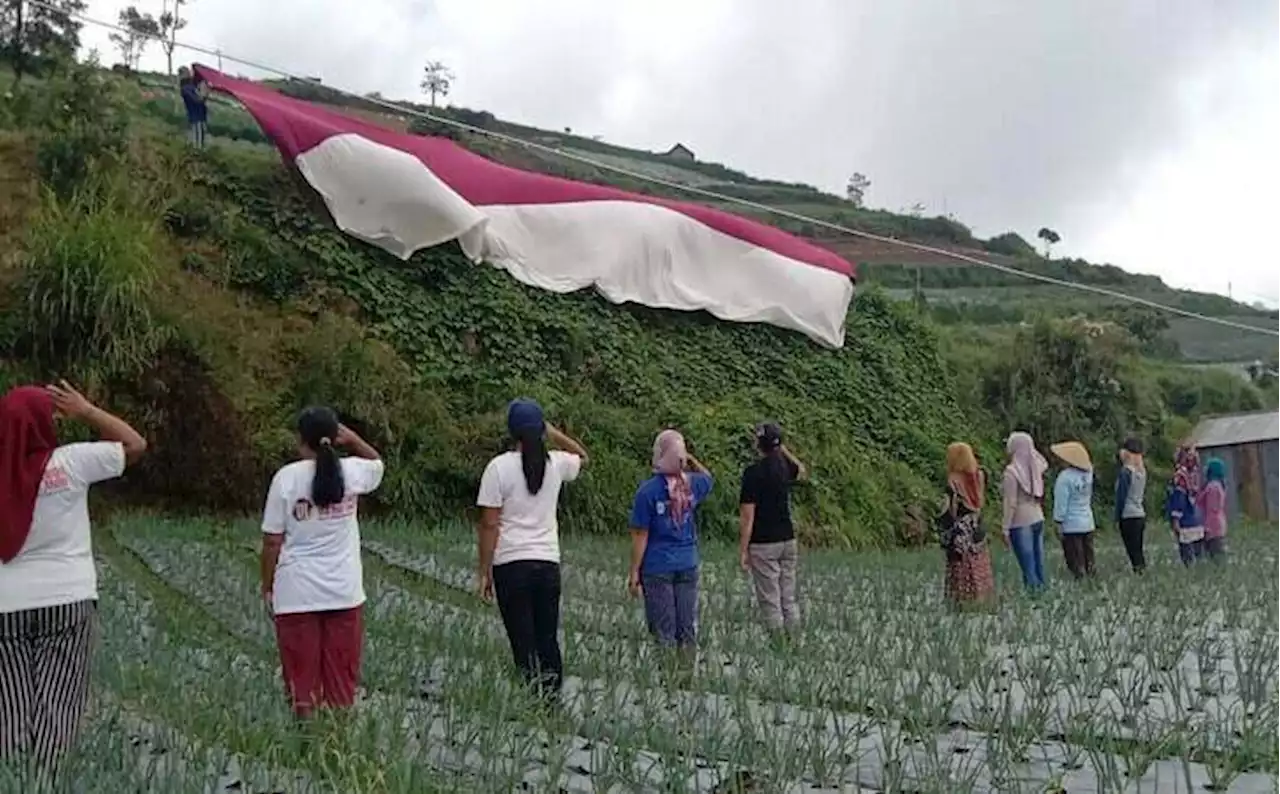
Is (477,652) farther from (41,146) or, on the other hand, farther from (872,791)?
(41,146)

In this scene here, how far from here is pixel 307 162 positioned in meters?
15.2

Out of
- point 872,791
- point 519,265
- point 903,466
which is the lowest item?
point 872,791

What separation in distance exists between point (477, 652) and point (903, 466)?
43.8ft

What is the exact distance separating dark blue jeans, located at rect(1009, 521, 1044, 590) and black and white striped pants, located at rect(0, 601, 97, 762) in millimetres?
6797

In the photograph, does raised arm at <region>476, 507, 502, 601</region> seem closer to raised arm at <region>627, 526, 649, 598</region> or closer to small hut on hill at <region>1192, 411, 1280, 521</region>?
raised arm at <region>627, 526, 649, 598</region>

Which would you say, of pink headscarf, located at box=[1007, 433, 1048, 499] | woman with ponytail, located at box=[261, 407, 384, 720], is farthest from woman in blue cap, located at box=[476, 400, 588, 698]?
pink headscarf, located at box=[1007, 433, 1048, 499]

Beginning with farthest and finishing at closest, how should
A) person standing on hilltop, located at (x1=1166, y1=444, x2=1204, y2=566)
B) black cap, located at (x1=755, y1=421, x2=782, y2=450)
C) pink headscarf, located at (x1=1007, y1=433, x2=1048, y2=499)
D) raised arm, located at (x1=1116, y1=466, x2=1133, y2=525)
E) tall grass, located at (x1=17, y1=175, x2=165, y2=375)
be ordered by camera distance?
tall grass, located at (x1=17, y1=175, x2=165, y2=375), person standing on hilltop, located at (x1=1166, y1=444, x2=1204, y2=566), raised arm, located at (x1=1116, y1=466, x2=1133, y2=525), pink headscarf, located at (x1=1007, y1=433, x2=1048, y2=499), black cap, located at (x1=755, y1=421, x2=782, y2=450)

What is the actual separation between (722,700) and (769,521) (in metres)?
2.13

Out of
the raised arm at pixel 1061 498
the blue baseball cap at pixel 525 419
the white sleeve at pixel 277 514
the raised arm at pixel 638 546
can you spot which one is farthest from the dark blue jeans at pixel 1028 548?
the white sleeve at pixel 277 514

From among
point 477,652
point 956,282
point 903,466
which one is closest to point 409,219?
point 903,466

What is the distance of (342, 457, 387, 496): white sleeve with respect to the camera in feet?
16.9

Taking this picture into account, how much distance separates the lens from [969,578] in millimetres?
8547

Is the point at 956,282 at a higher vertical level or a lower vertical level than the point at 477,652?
higher

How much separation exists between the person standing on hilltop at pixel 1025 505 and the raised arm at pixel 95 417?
6.51m
